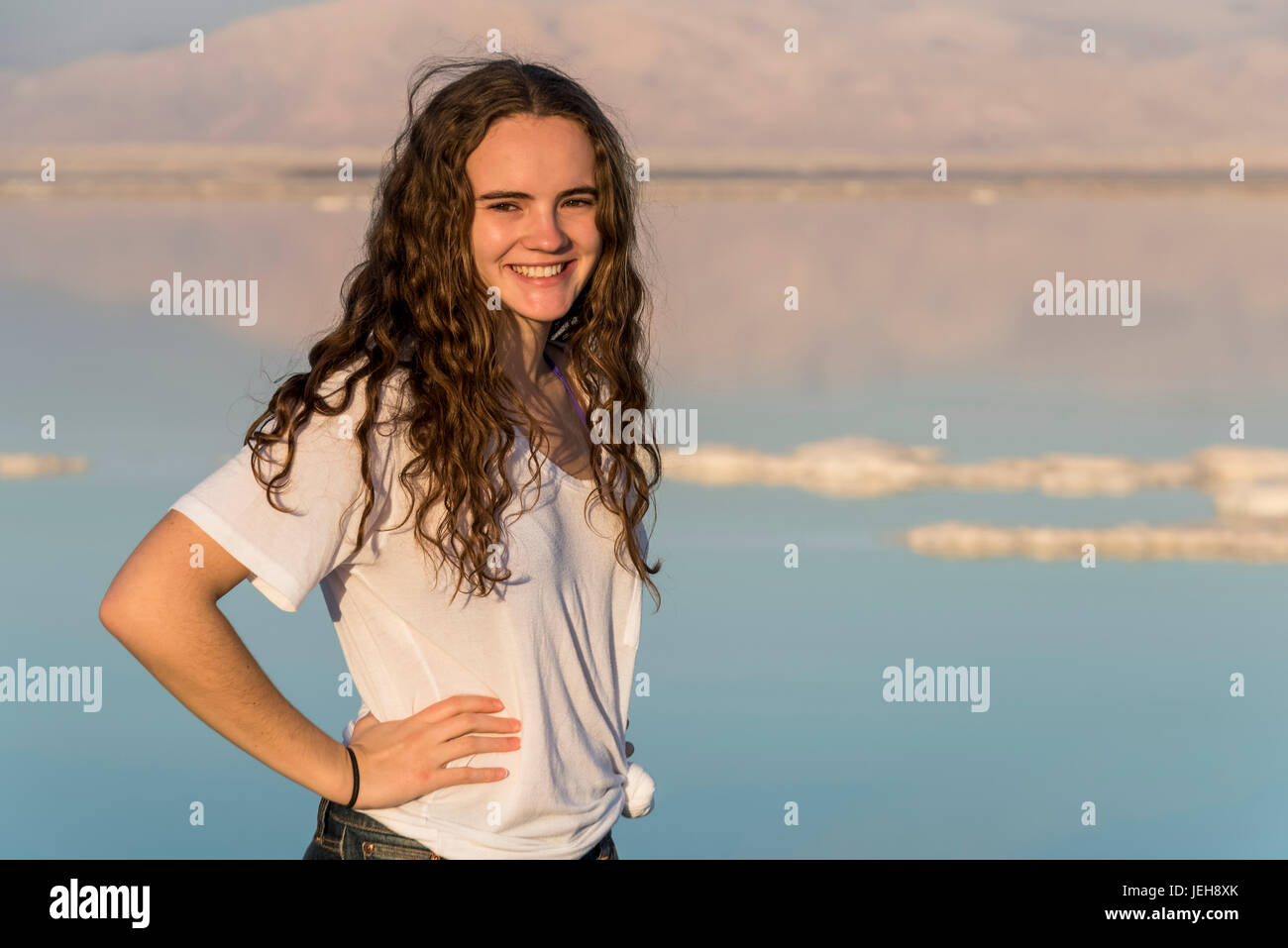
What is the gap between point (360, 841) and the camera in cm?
147

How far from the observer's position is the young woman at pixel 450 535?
4.42 ft

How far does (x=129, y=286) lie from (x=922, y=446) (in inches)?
153

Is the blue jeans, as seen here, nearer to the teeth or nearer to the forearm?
→ the forearm

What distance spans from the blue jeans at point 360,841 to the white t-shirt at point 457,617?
1cm

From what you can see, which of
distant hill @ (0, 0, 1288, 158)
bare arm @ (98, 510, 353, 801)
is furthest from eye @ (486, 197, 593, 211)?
distant hill @ (0, 0, 1288, 158)

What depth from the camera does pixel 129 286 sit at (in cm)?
675

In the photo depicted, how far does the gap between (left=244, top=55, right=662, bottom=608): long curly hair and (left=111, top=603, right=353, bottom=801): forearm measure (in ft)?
0.60

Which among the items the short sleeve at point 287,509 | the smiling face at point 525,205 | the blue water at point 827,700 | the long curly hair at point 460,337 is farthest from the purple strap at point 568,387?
the blue water at point 827,700

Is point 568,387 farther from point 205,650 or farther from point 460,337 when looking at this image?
point 205,650

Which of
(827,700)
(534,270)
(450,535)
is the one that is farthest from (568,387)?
(827,700)

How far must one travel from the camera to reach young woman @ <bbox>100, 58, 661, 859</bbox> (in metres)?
1.35

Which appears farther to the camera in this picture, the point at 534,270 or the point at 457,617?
the point at 534,270

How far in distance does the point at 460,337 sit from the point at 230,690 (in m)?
0.44

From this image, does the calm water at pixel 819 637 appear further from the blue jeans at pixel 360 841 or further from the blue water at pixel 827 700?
the blue jeans at pixel 360 841
